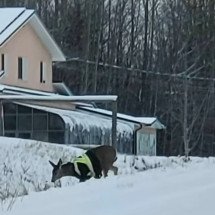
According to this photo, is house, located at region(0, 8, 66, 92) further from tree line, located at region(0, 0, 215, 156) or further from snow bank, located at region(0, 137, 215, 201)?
snow bank, located at region(0, 137, 215, 201)

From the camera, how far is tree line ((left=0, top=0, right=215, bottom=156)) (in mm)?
56594

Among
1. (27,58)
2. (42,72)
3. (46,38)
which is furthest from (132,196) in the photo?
(42,72)

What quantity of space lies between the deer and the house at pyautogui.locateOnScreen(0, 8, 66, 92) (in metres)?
22.7

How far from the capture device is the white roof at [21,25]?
39531 mm

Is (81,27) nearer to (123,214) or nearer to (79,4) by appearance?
(79,4)

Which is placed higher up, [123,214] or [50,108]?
[123,214]

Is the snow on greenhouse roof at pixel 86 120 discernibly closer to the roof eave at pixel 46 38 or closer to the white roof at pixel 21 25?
the white roof at pixel 21 25

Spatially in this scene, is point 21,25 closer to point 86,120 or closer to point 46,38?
point 46,38

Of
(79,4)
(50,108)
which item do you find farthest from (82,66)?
(50,108)

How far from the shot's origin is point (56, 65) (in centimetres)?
5544

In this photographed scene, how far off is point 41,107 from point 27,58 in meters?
5.15

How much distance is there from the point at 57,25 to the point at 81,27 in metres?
1.95

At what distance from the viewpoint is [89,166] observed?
50.4 ft

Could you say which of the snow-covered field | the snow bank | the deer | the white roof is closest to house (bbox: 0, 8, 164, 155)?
the white roof
